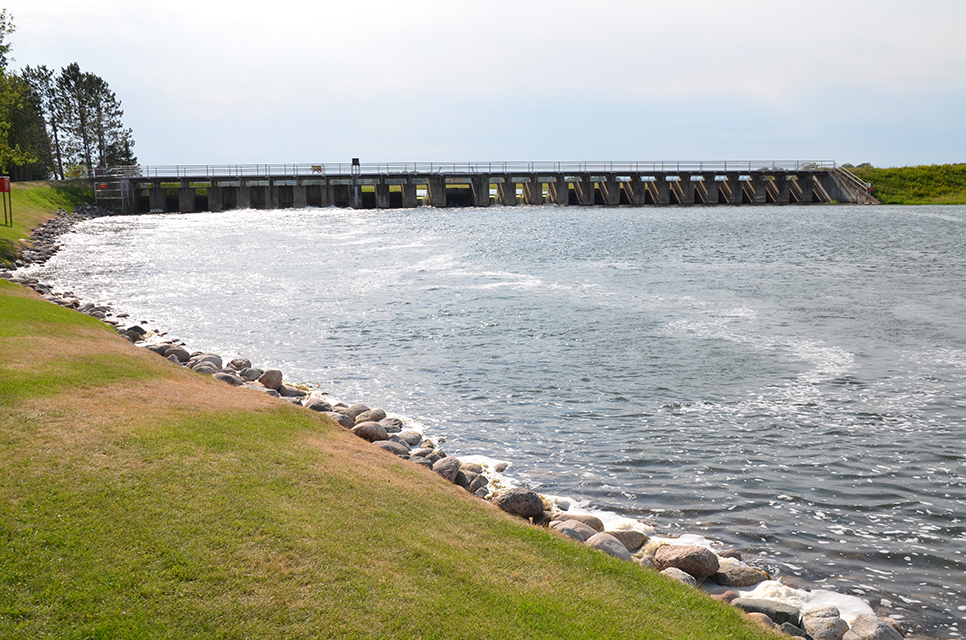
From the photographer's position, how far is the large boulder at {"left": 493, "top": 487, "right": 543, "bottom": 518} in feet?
32.6

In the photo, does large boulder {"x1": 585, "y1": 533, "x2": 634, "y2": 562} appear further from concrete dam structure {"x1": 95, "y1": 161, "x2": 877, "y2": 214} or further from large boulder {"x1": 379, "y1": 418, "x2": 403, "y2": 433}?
concrete dam structure {"x1": 95, "y1": 161, "x2": 877, "y2": 214}

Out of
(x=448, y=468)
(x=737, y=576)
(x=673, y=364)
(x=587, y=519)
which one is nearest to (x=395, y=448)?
(x=448, y=468)

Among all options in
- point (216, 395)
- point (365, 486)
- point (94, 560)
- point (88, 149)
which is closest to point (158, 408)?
point (216, 395)

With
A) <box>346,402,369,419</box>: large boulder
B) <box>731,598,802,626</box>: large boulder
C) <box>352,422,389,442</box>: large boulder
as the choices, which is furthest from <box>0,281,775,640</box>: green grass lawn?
<box>346,402,369,419</box>: large boulder

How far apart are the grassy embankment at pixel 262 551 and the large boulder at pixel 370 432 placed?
2073 mm

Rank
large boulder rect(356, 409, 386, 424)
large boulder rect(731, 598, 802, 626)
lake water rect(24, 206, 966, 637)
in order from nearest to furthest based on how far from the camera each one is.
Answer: large boulder rect(731, 598, 802, 626)
lake water rect(24, 206, 966, 637)
large boulder rect(356, 409, 386, 424)

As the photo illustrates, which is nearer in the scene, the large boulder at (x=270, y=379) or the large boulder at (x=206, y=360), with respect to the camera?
the large boulder at (x=270, y=379)

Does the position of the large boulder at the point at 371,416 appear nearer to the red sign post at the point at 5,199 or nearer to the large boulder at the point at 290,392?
the large boulder at the point at 290,392

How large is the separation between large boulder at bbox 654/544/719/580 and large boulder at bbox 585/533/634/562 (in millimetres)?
387

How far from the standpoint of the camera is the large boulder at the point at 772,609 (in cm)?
755

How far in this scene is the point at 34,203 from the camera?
62188 mm

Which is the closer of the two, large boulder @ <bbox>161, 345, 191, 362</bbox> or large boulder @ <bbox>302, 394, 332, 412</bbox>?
large boulder @ <bbox>302, 394, 332, 412</bbox>

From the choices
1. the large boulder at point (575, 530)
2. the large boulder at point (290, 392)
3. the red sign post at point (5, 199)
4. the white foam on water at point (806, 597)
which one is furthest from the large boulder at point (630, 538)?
the red sign post at point (5, 199)

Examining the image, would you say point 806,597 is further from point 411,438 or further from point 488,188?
point 488,188
